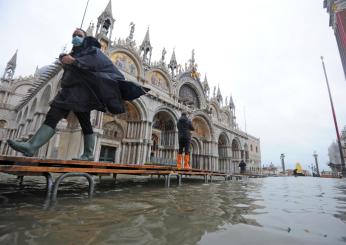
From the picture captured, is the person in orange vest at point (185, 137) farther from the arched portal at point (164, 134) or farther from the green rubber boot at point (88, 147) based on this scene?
the arched portal at point (164, 134)

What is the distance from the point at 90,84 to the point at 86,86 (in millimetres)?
102

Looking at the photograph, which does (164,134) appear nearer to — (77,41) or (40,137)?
(77,41)

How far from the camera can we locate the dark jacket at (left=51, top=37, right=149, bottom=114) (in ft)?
10.4

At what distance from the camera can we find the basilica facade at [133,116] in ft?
50.3

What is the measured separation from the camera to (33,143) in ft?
9.50

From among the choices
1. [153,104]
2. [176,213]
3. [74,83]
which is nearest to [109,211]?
[176,213]

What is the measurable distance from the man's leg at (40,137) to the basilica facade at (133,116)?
450 inches

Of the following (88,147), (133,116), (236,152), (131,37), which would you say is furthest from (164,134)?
(236,152)

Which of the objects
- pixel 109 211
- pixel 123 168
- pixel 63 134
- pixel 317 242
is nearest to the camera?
pixel 317 242

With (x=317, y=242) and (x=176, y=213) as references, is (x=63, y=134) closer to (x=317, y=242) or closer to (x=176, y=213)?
(x=176, y=213)

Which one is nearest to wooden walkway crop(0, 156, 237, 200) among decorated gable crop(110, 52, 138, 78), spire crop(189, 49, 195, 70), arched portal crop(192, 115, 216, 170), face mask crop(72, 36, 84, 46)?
face mask crop(72, 36, 84, 46)

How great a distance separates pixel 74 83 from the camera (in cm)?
330

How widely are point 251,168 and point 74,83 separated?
40778mm

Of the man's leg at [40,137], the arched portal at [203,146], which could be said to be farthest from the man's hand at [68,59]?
the arched portal at [203,146]
